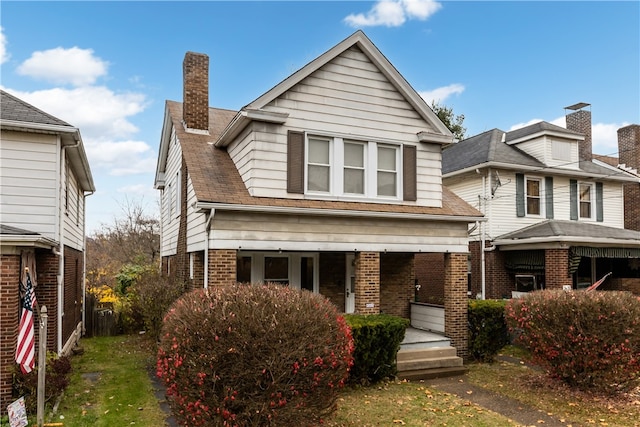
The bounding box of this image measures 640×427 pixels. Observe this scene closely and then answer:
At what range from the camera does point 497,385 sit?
31.7ft

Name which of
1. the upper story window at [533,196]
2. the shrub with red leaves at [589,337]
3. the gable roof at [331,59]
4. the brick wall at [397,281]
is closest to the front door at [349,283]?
A: the brick wall at [397,281]

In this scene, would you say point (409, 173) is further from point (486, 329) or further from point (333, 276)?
point (486, 329)

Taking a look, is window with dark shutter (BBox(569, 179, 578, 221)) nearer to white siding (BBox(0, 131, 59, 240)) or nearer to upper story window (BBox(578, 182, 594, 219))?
upper story window (BBox(578, 182, 594, 219))

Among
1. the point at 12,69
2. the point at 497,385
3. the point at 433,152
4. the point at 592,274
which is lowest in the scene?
the point at 497,385

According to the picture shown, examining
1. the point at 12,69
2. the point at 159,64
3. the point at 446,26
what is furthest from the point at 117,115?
the point at 446,26

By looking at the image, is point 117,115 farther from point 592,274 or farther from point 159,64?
point 592,274

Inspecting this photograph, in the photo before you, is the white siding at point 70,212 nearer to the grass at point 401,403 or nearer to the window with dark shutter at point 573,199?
the grass at point 401,403

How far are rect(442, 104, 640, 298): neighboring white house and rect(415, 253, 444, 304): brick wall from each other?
132cm

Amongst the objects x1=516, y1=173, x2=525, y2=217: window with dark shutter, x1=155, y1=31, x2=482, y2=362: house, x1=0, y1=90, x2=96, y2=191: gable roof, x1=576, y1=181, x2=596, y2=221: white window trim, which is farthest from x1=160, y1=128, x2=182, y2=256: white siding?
x1=576, y1=181, x2=596, y2=221: white window trim

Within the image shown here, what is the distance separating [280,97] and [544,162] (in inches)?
483

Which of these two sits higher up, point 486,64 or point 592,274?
point 486,64

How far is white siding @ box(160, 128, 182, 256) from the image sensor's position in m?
14.4

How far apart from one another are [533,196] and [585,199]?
301cm

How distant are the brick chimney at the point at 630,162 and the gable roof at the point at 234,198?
44.3 feet
